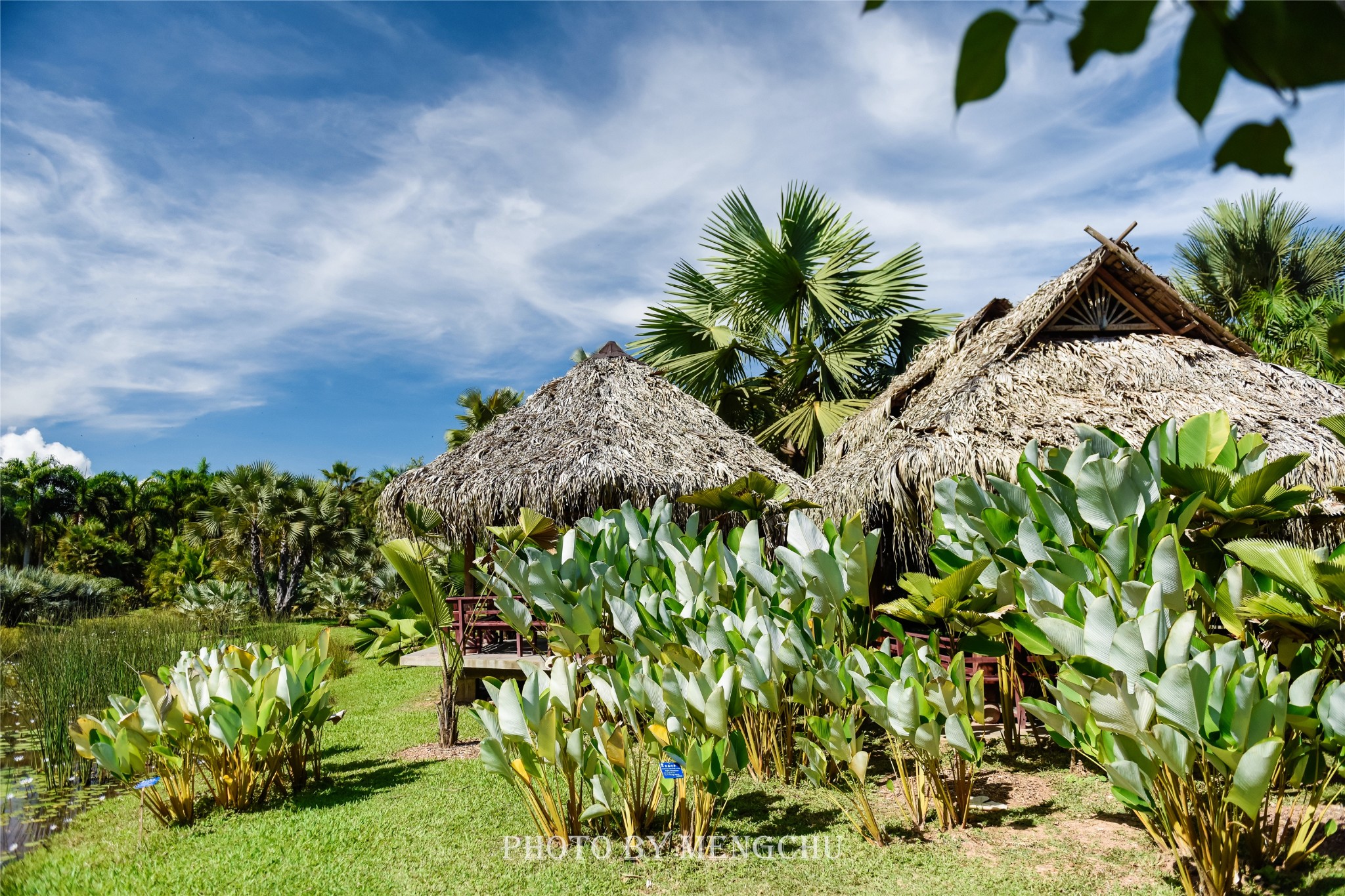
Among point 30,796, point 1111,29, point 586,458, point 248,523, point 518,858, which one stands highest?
point 248,523

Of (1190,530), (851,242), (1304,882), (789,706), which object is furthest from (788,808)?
(851,242)

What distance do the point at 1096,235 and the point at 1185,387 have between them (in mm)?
1557

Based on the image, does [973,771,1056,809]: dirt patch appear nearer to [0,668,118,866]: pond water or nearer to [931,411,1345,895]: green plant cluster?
[931,411,1345,895]: green plant cluster

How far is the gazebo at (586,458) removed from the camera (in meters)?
7.88

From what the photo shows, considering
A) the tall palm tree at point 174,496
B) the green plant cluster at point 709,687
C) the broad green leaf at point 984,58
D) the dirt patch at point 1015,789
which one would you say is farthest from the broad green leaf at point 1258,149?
the tall palm tree at point 174,496

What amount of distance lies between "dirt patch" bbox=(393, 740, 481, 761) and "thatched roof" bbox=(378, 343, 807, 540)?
2415 mm

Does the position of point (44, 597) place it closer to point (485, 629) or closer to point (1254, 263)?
point (485, 629)

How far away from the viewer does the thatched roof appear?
25.8 feet

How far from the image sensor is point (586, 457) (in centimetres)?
795

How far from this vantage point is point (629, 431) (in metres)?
8.51

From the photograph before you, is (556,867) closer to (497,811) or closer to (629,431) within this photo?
(497,811)

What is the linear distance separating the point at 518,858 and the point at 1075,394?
5.72 metres

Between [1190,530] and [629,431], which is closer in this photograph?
[1190,530]

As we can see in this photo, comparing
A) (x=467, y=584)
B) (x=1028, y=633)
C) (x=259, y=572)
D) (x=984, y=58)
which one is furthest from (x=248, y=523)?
(x=984, y=58)
